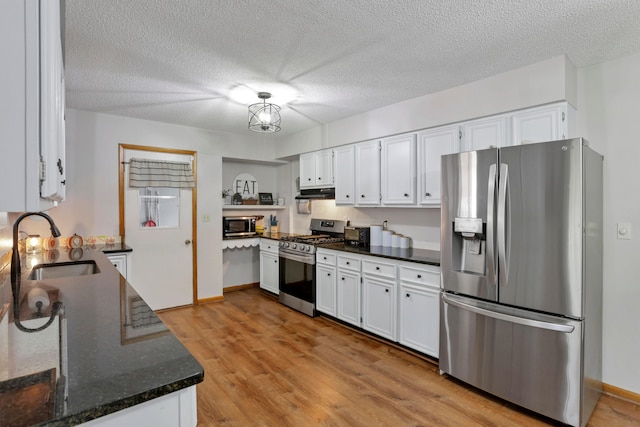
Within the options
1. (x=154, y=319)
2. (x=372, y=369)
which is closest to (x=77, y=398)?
(x=154, y=319)

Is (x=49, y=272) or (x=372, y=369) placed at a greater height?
(x=49, y=272)

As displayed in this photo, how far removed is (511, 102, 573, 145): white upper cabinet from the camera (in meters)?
2.48

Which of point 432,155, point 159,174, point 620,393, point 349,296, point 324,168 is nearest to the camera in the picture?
point 620,393

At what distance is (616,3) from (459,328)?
2270 millimetres

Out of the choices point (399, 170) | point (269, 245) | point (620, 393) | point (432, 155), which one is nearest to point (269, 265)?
point (269, 245)

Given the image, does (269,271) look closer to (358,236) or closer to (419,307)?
(358,236)

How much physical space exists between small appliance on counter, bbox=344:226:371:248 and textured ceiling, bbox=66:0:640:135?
160cm

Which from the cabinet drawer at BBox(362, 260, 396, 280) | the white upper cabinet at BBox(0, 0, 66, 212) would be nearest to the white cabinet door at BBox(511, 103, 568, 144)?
the cabinet drawer at BBox(362, 260, 396, 280)

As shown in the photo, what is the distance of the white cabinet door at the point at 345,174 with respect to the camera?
13.4 feet

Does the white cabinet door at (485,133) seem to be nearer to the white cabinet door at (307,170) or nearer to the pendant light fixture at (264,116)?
the pendant light fixture at (264,116)

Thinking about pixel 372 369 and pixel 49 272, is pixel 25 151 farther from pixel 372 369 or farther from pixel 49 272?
pixel 372 369

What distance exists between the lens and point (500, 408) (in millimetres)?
2295

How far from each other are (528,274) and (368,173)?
6.75 ft

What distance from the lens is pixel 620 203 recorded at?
2.48m
